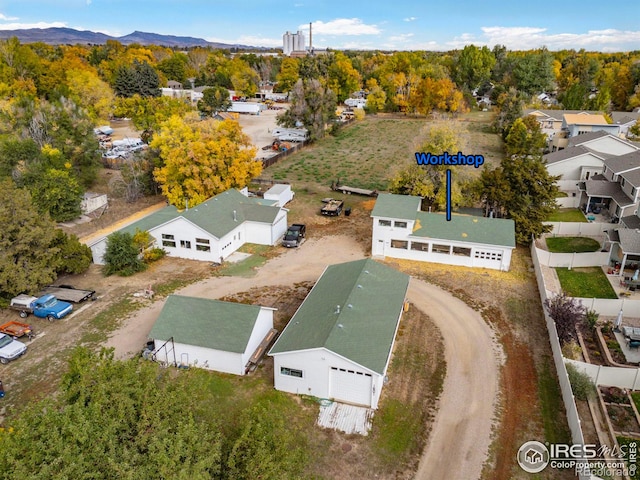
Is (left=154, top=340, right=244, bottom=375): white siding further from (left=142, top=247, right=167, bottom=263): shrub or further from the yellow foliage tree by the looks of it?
the yellow foliage tree

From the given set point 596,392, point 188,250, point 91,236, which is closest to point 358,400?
point 596,392

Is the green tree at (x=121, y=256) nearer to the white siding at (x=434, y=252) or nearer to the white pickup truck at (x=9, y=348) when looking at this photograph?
the white pickup truck at (x=9, y=348)

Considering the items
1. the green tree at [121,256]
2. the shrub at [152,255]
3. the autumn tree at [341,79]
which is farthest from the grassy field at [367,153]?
the green tree at [121,256]

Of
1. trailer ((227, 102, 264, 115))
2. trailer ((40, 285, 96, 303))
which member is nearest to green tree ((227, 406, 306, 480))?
trailer ((40, 285, 96, 303))

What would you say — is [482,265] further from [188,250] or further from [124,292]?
[124,292]

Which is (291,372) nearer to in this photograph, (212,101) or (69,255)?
(69,255)

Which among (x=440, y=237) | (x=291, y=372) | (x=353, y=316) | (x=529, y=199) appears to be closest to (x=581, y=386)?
(x=353, y=316)
